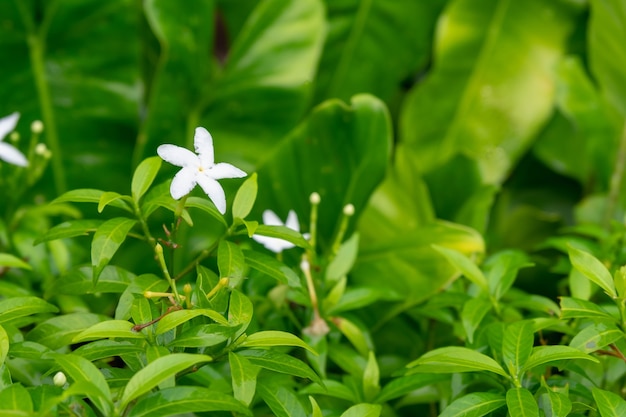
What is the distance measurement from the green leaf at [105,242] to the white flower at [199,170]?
53 mm

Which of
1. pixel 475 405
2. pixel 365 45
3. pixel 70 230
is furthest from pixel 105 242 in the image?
pixel 365 45

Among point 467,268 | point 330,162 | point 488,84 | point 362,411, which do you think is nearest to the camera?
point 362,411

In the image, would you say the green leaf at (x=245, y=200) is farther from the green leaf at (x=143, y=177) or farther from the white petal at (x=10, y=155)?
the white petal at (x=10, y=155)

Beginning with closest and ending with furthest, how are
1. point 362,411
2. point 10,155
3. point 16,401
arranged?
point 16,401, point 362,411, point 10,155

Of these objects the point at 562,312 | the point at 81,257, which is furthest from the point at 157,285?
the point at 81,257

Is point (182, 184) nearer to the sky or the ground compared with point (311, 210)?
nearer to the sky

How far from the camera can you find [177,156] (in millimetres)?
564

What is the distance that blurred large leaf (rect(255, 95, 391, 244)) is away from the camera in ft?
3.03

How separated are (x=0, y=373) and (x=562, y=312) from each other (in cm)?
41

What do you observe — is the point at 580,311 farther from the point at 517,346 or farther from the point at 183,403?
the point at 183,403

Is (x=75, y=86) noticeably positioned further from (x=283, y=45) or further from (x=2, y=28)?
(x=283, y=45)

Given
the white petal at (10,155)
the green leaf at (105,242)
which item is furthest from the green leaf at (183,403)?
the white petal at (10,155)

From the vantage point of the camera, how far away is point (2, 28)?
1.09 metres

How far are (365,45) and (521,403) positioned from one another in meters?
0.89
